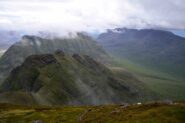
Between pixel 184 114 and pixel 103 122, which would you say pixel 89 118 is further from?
pixel 184 114

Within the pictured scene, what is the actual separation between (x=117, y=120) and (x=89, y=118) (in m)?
16.6

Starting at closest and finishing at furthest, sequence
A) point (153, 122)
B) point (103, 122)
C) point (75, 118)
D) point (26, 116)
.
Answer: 1. point (153, 122)
2. point (103, 122)
3. point (75, 118)
4. point (26, 116)

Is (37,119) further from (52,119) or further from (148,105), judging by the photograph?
(148,105)

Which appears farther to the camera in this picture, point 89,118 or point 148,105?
point 89,118

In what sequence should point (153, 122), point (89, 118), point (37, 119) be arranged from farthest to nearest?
1. point (37, 119)
2. point (89, 118)
3. point (153, 122)

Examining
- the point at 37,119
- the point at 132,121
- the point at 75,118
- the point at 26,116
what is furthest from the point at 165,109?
the point at 26,116

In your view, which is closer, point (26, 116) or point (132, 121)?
point (132, 121)

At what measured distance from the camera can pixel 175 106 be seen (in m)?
92.1

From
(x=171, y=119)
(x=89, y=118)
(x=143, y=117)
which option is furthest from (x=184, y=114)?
(x=89, y=118)

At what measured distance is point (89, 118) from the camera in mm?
110062

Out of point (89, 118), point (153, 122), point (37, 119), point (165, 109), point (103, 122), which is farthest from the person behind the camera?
point (37, 119)

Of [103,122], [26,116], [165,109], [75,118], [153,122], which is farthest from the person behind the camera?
[26,116]

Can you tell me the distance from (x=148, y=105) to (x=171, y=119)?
60.0ft

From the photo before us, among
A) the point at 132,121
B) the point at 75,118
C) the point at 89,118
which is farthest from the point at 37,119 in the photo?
the point at 132,121
